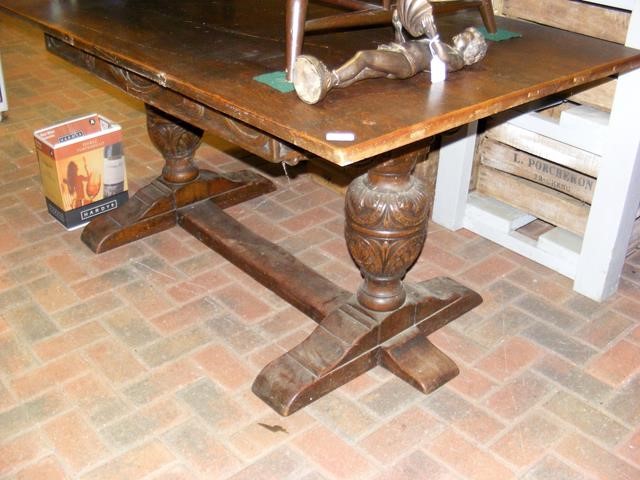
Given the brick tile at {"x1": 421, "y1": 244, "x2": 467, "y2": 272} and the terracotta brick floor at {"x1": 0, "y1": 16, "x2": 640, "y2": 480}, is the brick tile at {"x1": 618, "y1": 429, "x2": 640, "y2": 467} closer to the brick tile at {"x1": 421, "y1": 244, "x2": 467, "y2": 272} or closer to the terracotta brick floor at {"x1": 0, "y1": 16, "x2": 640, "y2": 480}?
the terracotta brick floor at {"x1": 0, "y1": 16, "x2": 640, "y2": 480}

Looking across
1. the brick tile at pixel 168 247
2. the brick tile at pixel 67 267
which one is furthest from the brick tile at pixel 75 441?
the brick tile at pixel 168 247

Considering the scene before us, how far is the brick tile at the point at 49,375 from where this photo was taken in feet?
7.50

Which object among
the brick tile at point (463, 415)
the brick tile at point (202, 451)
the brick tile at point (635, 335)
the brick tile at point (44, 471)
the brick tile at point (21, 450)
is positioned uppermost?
the brick tile at point (635, 335)

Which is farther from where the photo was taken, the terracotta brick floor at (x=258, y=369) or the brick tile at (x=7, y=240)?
the brick tile at (x=7, y=240)

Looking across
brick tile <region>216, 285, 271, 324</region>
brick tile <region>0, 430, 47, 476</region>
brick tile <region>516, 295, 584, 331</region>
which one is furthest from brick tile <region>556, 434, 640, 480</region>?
brick tile <region>0, 430, 47, 476</region>

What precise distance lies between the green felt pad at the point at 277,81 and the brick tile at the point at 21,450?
117cm

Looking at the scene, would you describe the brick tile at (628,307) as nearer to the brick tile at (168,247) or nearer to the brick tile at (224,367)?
the brick tile at (224,367)

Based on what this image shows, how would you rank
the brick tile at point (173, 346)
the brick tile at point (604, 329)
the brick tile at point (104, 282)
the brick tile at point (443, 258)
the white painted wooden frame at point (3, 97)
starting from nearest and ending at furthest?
1. the brick tile at point (173, 346)
2. the brick tile at point (604, 329)
3. the brick tile at point (104, 282)
4. the brick tile at point (443, 258)
5. the white painted wooden frame at point (3, 97)

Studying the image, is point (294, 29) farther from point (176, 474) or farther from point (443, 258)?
point (443, 258)

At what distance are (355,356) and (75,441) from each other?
0.84 metres

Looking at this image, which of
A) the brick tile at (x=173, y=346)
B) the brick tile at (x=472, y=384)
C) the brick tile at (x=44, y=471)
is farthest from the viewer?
the brick tile at (x=173, y=346)

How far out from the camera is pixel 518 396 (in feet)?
7.48

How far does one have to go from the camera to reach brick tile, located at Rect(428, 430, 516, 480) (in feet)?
6.61

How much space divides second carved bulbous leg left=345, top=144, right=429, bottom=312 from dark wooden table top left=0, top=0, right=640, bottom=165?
30cm
